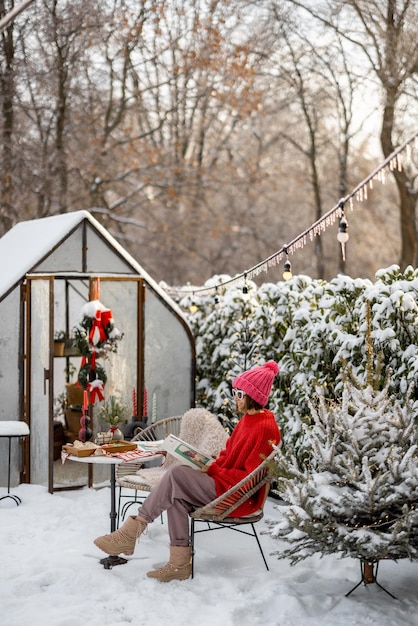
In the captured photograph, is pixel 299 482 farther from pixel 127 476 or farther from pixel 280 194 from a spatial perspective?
pixel 280 194

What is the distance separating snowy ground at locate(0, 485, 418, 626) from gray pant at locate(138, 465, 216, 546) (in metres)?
0.34

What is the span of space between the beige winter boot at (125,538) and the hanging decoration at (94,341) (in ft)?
8.05

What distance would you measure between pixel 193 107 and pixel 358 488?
51.3 ft

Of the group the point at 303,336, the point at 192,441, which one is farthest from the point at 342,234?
the point at 192,441

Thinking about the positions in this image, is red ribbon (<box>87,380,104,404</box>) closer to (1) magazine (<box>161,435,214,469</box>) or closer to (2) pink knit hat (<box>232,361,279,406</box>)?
(1) magazine (<box>161,435,214,469</box>)

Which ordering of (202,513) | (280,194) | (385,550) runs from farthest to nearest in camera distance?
(280,194) → (202,513) → (385,550)

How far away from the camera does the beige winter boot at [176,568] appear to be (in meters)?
5.64

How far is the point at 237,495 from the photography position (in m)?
5.79

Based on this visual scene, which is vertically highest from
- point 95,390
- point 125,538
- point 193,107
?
point 193,107

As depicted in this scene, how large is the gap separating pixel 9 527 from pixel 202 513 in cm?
204

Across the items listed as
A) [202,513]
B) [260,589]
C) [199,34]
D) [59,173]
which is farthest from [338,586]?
[199,34]

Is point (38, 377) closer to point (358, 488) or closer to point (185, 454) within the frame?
point (185, 454)

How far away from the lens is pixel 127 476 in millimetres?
6762

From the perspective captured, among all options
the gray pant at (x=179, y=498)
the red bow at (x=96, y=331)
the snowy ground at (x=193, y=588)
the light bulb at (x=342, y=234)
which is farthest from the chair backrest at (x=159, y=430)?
the light bulb at (x=342, y=234)
